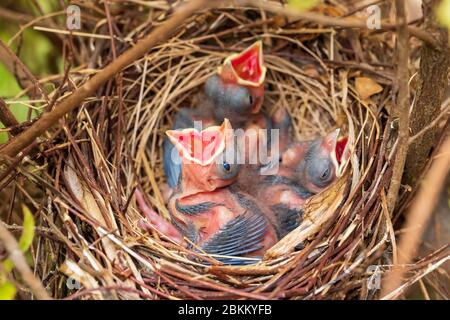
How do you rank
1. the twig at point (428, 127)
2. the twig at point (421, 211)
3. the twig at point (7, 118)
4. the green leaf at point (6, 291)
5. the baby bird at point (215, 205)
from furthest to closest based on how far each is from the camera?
the baby bird at point (215, 205), the twig at point (7, 118), the twig at point (428, 127), the twig at point (421, 211), the green leaf at point (6, 291)

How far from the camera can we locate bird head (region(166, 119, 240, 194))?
1938mm

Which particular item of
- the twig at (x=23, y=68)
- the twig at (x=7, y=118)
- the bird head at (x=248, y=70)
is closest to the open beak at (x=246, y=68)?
the bird head at (x=248, y=70)

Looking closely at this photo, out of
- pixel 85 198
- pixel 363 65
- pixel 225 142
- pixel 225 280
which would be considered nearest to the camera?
pixel 225 280

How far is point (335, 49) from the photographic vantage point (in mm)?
2271

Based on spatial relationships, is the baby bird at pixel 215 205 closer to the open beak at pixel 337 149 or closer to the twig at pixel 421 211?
the open beak at pixel 337 149

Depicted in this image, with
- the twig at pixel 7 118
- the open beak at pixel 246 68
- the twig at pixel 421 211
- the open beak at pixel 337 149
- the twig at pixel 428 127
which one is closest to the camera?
the twig at pixel 421 211

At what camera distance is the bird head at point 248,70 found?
217cm

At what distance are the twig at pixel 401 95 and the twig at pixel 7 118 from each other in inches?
43.9

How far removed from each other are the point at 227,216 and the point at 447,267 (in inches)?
30.3

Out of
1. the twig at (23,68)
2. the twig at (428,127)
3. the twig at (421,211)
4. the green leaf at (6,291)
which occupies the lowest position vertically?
the green leaf at (6,291)

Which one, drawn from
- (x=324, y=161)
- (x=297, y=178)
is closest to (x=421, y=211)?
(x=324, y=161)

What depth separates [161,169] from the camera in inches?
92.7

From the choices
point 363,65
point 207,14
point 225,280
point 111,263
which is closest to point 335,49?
point 363,65
